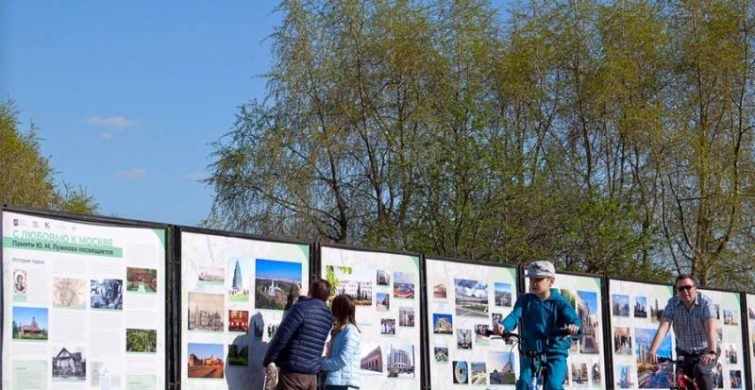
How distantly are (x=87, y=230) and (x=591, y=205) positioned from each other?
20553mm

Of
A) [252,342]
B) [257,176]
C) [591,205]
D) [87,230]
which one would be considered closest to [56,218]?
[87,230]

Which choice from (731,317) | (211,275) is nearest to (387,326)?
(211,275)

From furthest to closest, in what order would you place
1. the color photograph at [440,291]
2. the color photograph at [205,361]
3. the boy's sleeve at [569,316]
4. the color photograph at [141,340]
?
the color photograph at [440,291]
the boy's sleeve at [569,316]
the color photograph at [205,361]
the color photograph at [141,340]

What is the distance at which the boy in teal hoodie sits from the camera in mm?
13328

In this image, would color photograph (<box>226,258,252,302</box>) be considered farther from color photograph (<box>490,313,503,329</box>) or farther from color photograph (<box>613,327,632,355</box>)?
color photograph (<box>613,327,632,355</box>)

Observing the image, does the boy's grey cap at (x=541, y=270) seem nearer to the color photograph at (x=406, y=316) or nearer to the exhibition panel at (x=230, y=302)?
the color photograph at (x=406, y=316)

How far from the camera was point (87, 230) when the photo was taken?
37.6 feet

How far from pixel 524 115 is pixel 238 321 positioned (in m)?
23.7

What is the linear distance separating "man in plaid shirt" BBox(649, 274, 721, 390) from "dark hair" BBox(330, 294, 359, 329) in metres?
3.40

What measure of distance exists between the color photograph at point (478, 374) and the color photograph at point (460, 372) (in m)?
0.12

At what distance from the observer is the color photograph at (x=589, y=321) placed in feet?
62.1

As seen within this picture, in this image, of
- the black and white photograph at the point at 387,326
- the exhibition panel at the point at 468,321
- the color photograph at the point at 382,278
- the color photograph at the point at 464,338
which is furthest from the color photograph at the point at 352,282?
the color photograph at the point at 464,338

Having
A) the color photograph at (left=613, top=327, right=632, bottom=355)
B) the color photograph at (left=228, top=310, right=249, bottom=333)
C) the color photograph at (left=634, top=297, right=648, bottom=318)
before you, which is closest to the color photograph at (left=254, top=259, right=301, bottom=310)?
the color photograph at (left=228, top=310, right=249, bottom=333)

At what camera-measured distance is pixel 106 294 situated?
11562mm
